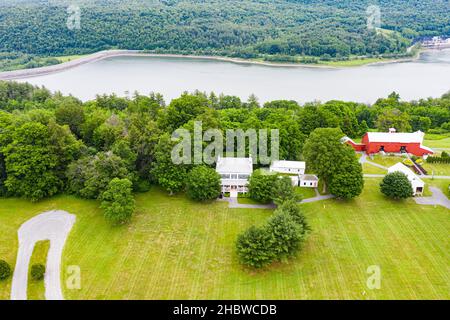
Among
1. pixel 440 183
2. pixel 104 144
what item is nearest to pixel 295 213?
pixel 440 183

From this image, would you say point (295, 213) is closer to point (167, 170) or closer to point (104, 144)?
point (167, 170)

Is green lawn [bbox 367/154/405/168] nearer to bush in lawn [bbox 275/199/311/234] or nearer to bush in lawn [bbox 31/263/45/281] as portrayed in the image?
bush in lawn [bbox 275/199/311/234]

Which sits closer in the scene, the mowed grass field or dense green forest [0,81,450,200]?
the mowed grass field

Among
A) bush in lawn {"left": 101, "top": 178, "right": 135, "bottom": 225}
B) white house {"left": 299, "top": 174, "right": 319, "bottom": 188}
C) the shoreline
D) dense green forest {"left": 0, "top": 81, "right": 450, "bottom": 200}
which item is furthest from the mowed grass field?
the shoreline

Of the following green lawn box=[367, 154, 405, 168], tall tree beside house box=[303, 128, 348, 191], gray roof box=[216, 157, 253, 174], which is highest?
tall tree beside house box=[303, 128, 348, 191]

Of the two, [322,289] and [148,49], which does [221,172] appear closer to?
[322,289]

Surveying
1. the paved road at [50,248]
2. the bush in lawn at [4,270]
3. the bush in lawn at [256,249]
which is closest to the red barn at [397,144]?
the bush in lawn at [256,249]
